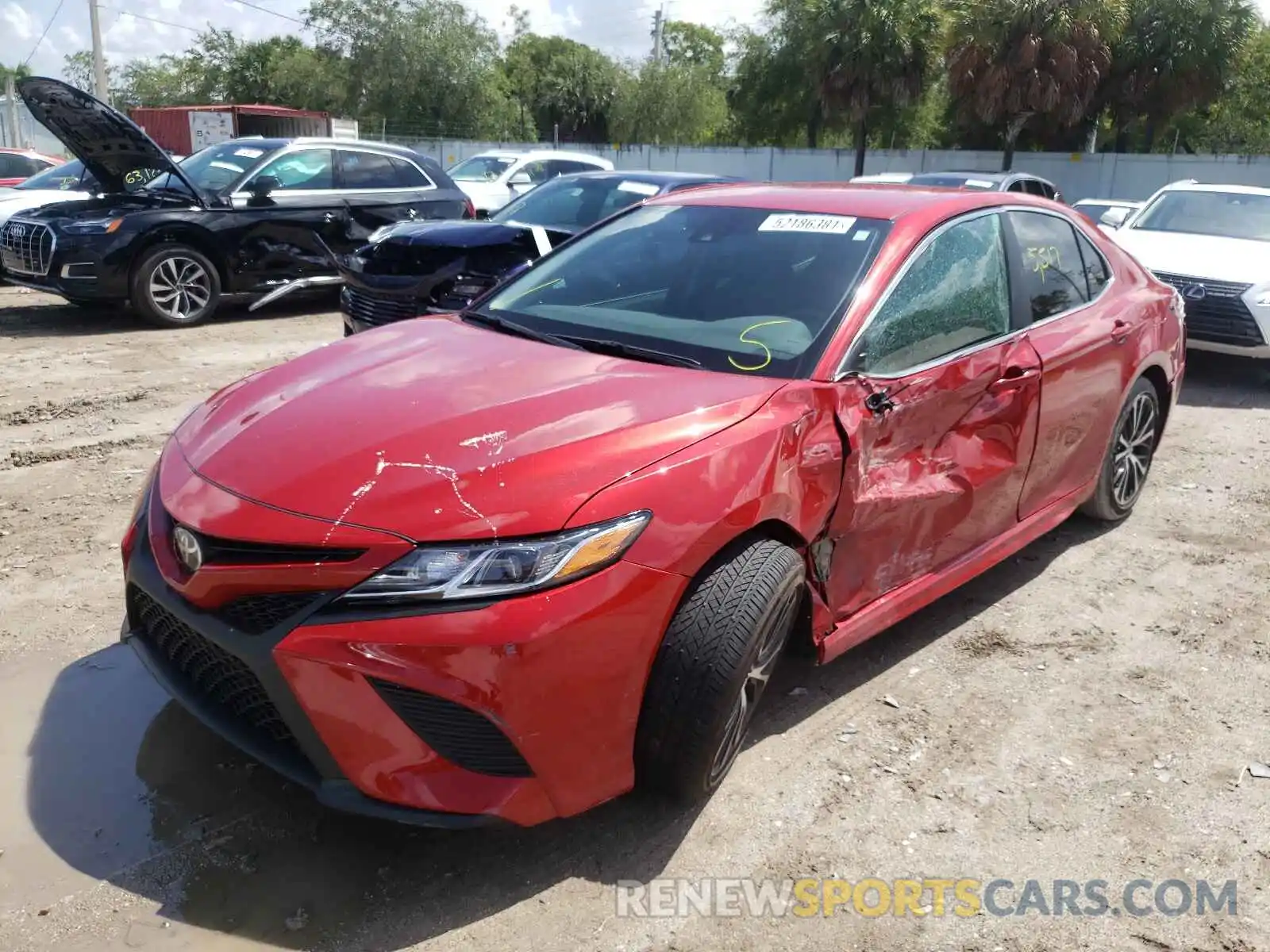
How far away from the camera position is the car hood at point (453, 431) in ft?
7.80

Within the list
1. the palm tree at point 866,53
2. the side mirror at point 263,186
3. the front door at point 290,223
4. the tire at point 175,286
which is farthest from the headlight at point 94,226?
the palm tree at point 866,53

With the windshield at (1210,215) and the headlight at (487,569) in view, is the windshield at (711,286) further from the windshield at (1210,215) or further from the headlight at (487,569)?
the windshield at (1210,215)

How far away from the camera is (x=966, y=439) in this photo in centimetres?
352

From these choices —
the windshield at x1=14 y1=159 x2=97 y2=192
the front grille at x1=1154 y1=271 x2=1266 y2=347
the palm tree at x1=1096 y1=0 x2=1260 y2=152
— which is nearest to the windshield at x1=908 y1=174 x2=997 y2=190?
the front grille at x1=1154 y1=271 x2=1266 y2=347

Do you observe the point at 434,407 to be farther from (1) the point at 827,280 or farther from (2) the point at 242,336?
(2) the point at 242,336

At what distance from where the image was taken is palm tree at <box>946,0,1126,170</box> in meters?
26.8

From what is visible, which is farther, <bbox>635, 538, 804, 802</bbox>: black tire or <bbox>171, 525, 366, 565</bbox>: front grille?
<bbox>635, 538, 804, 802</bbox>: black tire

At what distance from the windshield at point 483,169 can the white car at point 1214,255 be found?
9.09 metres

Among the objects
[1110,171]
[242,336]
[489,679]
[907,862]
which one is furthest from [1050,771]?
[1110,171]

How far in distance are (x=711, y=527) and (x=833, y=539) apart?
A: 0.60m

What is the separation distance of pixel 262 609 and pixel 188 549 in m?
0.29

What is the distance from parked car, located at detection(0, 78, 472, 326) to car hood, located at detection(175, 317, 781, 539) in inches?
242

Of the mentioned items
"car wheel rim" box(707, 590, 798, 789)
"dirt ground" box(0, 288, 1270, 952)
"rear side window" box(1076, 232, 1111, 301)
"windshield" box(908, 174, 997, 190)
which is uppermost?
"windshield" box(908, 174, 997, 190)

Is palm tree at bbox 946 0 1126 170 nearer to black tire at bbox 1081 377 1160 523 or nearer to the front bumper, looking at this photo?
black tire at bbox 1081 377 1160 523
